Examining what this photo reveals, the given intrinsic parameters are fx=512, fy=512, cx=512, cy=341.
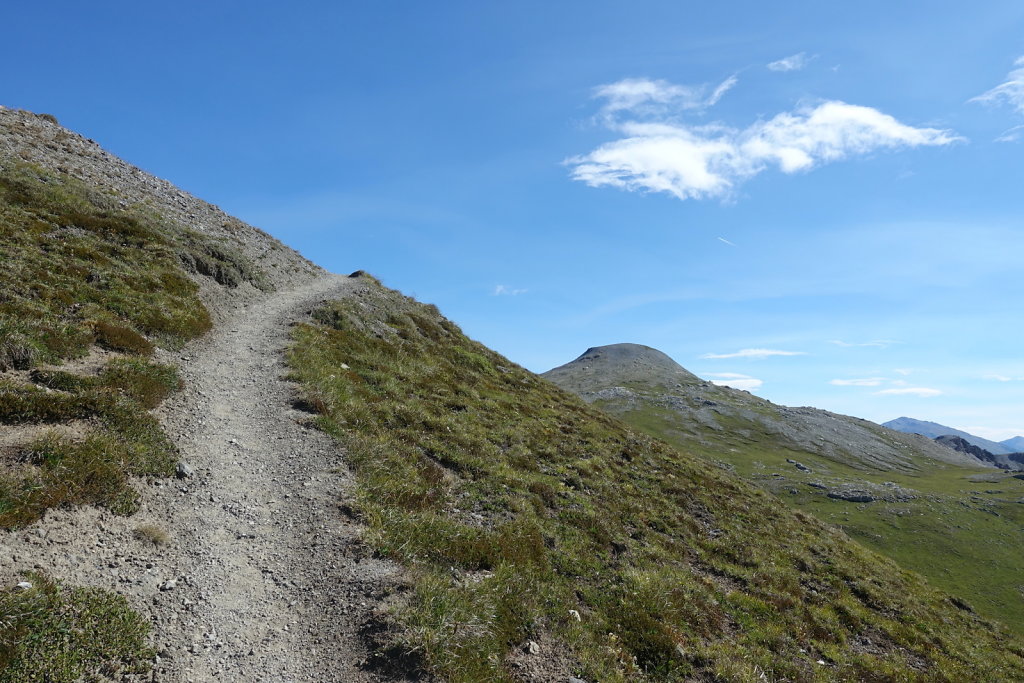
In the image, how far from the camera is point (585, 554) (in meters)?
17.6

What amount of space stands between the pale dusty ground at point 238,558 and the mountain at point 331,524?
0.06 meters

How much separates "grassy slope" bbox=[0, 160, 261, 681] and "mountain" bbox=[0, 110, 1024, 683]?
0.21ft

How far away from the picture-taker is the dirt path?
915 cm

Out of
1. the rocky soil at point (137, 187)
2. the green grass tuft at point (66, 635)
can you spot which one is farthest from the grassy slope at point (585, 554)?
the rocky soil at point (137, 187)

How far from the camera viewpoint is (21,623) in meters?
7.53

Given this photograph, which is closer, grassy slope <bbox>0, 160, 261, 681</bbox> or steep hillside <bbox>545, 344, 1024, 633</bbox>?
grassy slope <bbox>0, 160, 261, 681</bbox>

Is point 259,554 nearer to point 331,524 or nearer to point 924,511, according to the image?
point 331,524

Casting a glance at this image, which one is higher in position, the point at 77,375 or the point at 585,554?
the point at 77,375

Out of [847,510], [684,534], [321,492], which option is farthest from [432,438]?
[847,510]

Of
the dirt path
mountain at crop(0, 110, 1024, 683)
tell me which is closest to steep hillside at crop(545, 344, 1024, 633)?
mountain at crop(0, 110, 1024, 683)

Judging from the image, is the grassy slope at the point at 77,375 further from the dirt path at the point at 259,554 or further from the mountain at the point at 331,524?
the dirt path at the point at 259,554

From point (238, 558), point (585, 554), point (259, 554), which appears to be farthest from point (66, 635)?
point (585, 554)

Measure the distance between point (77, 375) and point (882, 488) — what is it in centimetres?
15979

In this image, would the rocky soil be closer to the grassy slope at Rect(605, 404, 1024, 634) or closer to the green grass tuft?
the green grass tuft
